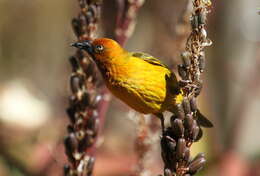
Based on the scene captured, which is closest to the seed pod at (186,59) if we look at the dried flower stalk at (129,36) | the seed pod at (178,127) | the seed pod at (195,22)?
the seed pod at (195,22)

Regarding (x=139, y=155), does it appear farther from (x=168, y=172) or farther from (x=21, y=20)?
(x=21, y=20)

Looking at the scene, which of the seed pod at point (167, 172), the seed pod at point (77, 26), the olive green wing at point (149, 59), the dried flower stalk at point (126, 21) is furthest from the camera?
the olive green wing at point (149, 59)

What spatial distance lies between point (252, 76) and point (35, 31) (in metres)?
3.69

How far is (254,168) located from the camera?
3.61m

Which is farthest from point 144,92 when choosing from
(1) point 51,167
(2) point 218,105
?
(2) point 218,105

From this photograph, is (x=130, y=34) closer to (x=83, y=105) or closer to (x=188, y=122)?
(x=83, y=105)

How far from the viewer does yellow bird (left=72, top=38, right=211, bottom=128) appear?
2.43m

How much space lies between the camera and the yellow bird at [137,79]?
7.96 ft

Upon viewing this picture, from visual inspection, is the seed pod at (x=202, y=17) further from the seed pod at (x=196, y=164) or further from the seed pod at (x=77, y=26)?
the seed pod at (x=77, y=26)

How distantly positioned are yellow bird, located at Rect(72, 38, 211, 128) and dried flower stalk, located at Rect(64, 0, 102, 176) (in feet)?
0.59

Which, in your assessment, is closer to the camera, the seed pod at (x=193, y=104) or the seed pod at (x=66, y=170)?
the seed pod at (x=193, y=104)

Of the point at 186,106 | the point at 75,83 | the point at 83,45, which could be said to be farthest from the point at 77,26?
the point at 186,106

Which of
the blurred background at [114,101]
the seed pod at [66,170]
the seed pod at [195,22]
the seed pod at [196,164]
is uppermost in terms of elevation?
the seed pod at [195,22]

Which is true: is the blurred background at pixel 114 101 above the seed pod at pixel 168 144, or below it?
below
